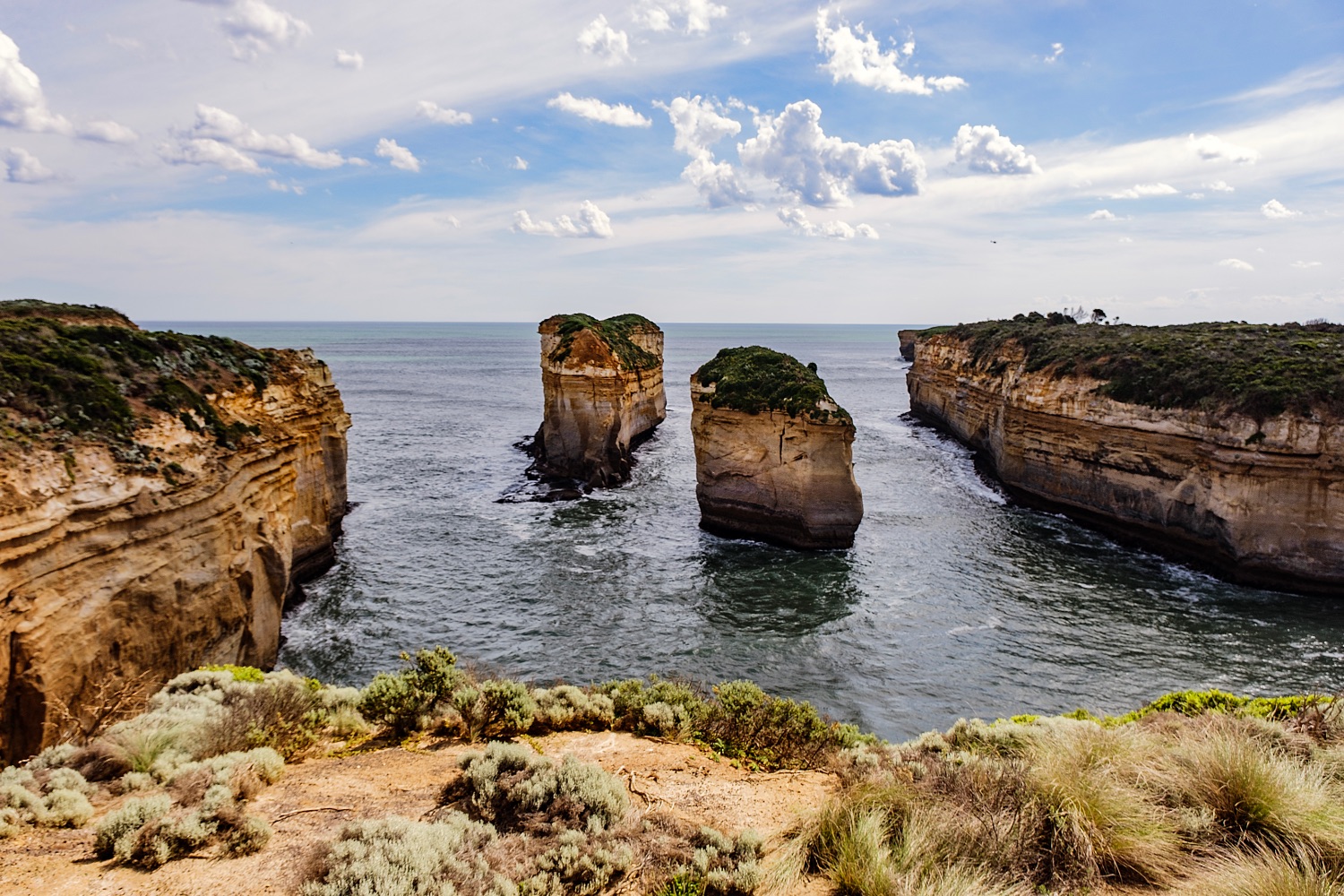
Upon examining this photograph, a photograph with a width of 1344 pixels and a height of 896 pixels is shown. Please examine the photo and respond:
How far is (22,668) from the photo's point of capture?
904 cm

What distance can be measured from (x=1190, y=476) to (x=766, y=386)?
15644 mm

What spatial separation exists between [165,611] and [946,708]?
15554mm

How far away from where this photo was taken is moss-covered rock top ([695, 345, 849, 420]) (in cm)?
2522

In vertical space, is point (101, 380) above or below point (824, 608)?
above

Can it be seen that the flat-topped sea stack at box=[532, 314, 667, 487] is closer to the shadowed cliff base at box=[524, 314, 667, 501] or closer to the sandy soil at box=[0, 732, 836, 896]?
the shadowed cliff base at box=[524, 314, 667, 501]

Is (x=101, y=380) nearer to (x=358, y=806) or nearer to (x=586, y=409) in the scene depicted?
(x=358, y=806)

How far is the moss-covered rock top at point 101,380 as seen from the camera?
418 inches

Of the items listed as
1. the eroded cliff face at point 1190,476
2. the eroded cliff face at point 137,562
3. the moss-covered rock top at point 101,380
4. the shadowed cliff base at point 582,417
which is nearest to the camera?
the eroded cliff face at point 137,562

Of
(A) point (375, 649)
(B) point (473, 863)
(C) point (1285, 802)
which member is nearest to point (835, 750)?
(C) point (1285, 802)

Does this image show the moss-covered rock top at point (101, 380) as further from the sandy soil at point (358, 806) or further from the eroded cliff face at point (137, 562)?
the sandy soil at point (358, 806)

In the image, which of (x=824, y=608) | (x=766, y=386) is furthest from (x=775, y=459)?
(x=824, y=608)

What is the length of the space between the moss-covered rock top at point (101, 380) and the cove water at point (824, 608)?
22.9 ft

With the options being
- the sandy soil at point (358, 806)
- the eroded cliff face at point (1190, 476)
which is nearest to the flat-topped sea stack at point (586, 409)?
the eroded cliff face at point (1190, 476)

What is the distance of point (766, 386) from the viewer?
26.7 m
